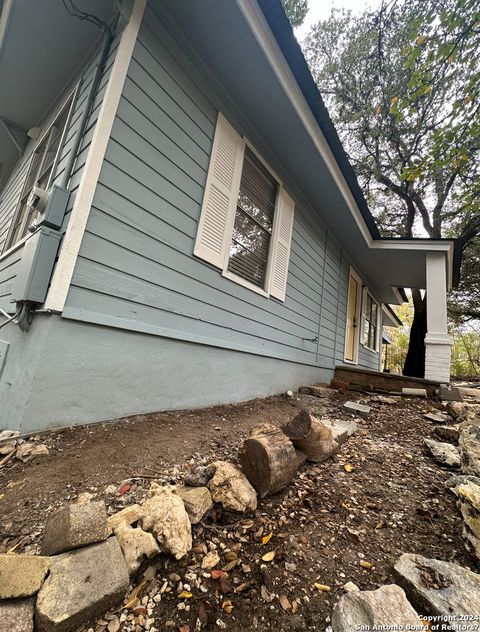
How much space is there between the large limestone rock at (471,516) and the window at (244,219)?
2570mm

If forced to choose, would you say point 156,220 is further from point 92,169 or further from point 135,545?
point 135,545

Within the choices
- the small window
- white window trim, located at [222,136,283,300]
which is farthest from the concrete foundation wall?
the small window

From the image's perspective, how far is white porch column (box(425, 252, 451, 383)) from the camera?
4766 millimetres

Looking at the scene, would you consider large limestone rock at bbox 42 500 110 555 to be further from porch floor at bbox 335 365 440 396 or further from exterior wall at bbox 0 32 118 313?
porch floor at bbox 335 365 440 396

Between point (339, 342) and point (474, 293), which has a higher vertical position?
point (474, 293)

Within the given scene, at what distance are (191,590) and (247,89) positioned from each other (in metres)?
4.18

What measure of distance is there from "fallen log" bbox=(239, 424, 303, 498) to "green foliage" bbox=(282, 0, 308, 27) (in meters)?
8.89

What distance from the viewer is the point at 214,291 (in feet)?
9.84

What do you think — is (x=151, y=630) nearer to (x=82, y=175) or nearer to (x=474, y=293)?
(x=82, y=175)

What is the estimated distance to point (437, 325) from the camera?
5.02 meters

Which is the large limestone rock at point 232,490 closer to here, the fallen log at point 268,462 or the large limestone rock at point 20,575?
the fallen log at point 268,462

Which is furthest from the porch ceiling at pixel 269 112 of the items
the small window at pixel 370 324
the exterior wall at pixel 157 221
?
the small window at pixel 370 324

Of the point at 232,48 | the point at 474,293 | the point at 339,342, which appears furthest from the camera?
the point at 474,293

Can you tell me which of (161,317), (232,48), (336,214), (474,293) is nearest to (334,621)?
(161,317)
